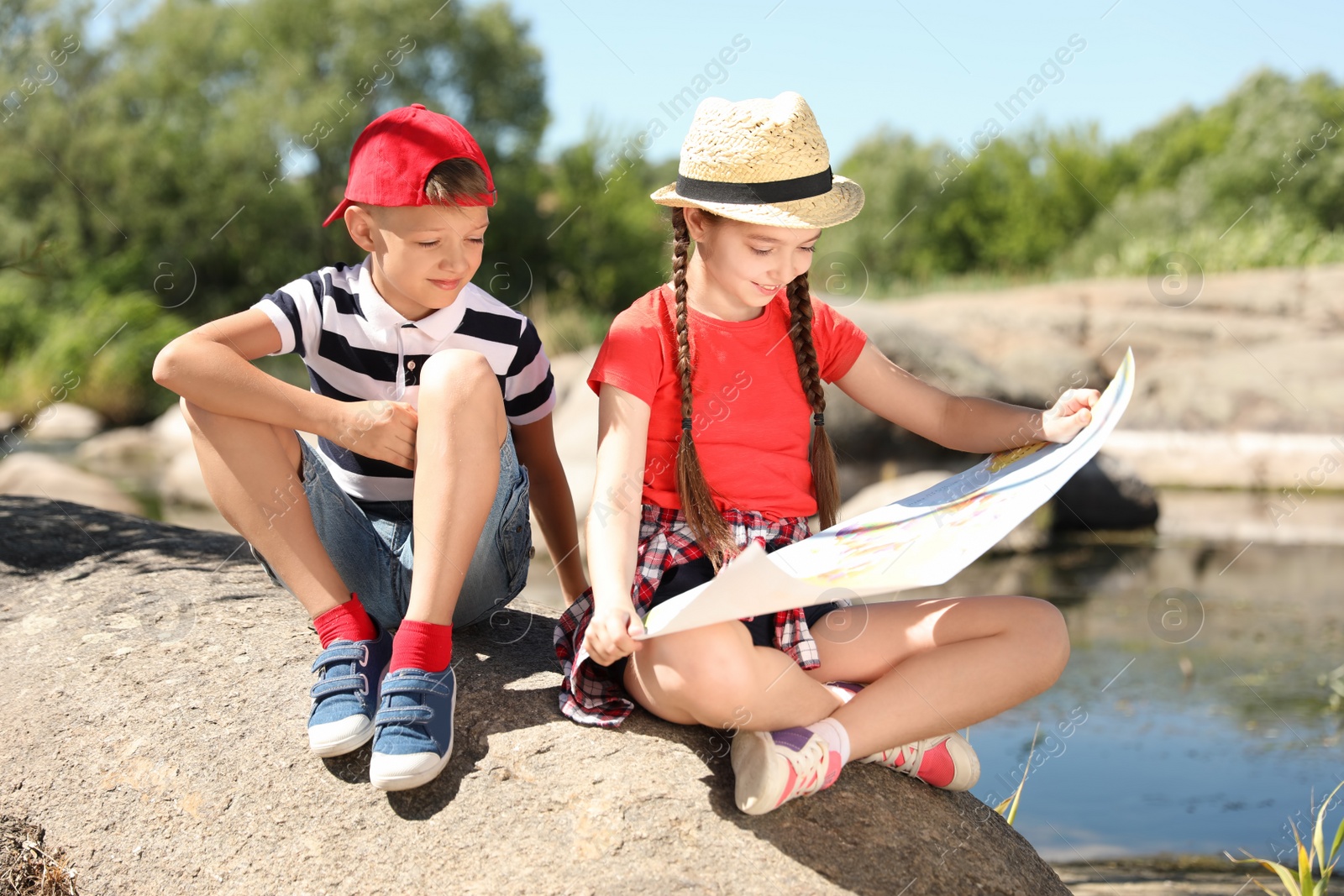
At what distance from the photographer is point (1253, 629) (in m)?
6.02

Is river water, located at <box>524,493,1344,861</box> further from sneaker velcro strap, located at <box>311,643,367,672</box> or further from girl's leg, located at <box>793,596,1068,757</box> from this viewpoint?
sneaker velcro strap, located at <box>311,643,367,672</box>

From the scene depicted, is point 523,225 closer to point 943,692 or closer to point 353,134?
point 353,134

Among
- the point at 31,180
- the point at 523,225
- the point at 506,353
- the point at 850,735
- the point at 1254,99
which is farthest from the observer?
the point at 1254,99

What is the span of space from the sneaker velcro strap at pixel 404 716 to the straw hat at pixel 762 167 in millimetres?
1107

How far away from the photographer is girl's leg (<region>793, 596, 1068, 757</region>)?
215cm

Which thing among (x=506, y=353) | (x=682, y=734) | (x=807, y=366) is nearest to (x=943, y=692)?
(x=682, y=734)

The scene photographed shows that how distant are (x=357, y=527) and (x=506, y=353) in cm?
50

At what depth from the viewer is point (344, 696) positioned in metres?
2.15

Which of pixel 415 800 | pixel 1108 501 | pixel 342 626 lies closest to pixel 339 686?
pixel 342 626

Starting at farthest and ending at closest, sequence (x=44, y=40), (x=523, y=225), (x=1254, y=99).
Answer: (x=1254, y=99), (x=523, y=225), (x=44, y=40)

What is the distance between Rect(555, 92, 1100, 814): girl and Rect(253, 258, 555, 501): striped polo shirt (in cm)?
28

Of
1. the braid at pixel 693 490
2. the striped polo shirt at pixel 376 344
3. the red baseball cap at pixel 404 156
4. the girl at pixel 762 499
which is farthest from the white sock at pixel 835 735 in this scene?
the red baseball cap at pixel 404 156

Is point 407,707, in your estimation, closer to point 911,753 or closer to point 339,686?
point 339,686

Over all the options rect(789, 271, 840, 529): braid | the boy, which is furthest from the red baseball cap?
rect(789, 271, 840, 529): braid
